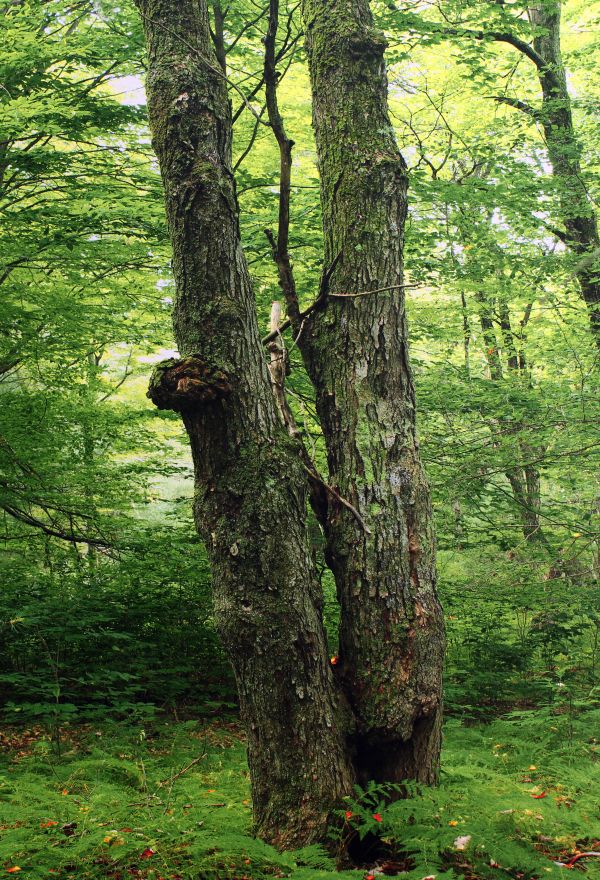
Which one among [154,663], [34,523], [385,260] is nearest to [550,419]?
[385,260]

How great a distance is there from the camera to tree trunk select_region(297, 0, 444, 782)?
2.54 metres

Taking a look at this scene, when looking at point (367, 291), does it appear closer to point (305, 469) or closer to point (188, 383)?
point (305, 469)

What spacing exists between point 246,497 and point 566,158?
847cm

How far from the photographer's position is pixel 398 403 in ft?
9.33

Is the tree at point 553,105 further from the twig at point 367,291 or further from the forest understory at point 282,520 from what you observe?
the twig at point 367,291

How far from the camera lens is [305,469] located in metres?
2.65

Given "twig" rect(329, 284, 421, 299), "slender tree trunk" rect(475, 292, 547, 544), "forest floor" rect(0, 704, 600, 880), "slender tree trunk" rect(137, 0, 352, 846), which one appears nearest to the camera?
"forest floor" rect(0, 704, 600, 880)

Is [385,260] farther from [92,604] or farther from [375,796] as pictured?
[92,604]

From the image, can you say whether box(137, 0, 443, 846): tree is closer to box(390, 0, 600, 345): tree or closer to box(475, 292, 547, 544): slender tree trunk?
box(475, 292, 547, 544): slender tree trunk

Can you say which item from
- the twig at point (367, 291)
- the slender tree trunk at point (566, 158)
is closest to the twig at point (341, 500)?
the twig at point (367, 291)

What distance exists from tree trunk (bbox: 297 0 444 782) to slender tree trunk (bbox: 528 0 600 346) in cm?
504

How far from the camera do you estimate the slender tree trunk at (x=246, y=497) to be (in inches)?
94.0

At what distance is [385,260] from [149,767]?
348 cm

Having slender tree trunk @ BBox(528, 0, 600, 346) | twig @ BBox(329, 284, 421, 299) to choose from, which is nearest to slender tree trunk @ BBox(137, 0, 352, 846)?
twig @ BBox(329, 284, 421, 299)
